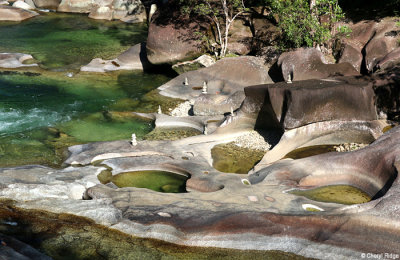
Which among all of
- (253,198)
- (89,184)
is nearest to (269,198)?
(253,198)

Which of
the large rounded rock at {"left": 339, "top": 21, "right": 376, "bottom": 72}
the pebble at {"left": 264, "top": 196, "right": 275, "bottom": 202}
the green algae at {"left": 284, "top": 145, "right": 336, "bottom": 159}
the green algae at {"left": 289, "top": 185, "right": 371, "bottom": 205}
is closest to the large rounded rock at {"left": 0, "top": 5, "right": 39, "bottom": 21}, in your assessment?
the large rounded rock at {"left": 339, "top": 21, "right": 376, "bottom": 72}

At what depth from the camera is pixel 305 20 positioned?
2522 centimetres

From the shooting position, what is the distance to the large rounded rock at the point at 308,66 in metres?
22.6

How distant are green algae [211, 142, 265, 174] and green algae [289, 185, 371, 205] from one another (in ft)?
10.7

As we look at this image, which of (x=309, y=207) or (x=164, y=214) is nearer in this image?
(x=164, y=214)

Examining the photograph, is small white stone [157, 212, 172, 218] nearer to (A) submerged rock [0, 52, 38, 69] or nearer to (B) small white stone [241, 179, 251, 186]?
(B) small white stone [241, 179, 251, 186]

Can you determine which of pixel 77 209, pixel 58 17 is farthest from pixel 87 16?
pixel 77 209

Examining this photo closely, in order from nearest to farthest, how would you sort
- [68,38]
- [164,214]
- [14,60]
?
[164,214], [14,60], [68,38]

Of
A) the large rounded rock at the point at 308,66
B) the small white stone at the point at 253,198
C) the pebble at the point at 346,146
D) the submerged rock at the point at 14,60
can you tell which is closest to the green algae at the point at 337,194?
the small white stone at the point at 253,198

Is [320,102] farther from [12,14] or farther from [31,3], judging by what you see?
[31,3]

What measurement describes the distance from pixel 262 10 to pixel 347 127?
13850 millimetres

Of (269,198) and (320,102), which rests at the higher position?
(320,102)

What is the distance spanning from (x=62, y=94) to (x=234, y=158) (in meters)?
12.2

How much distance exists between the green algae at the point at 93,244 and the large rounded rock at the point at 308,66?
12836 millimetres
